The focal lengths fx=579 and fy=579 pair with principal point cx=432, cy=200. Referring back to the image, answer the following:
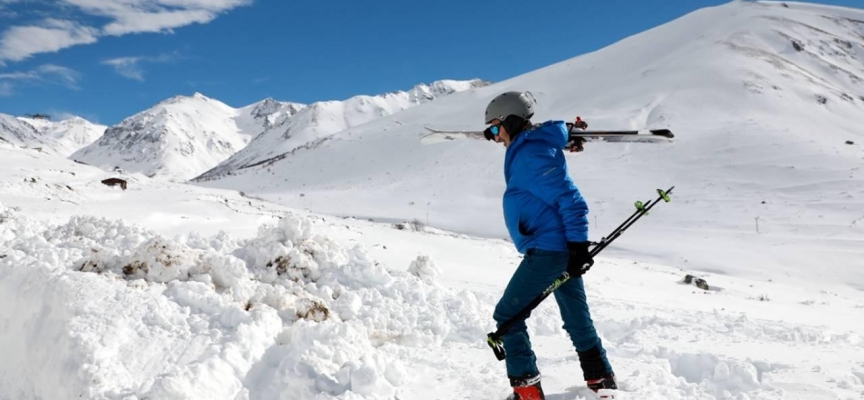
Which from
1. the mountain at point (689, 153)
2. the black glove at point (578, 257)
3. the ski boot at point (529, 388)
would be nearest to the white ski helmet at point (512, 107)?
the black glove at point (578, 257)

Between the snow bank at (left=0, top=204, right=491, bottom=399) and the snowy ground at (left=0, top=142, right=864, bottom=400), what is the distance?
2cm

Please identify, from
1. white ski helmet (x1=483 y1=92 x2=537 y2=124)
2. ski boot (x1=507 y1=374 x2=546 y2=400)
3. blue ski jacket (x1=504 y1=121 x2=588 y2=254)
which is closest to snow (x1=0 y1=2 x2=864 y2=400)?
ski boot (x1=507 y1=374 x2=546 y2=400)

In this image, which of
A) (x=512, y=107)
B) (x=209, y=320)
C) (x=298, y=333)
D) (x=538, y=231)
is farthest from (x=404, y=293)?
(x=512, y=107)

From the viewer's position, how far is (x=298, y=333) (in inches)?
192

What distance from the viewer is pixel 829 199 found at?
29953 millimetres

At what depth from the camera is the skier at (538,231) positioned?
13.0 ft

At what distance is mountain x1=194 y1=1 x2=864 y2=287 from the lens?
87.5 feet

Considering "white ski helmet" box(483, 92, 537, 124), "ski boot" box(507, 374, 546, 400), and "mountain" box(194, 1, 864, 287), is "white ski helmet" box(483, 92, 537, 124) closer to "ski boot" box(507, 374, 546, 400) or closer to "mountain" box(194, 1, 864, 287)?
"ski boot" box(507, 374, 546, 400)

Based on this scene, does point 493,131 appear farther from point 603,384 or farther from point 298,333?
point 298,333

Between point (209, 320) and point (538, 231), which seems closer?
point (538, 231)

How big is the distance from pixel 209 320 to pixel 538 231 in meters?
2.99

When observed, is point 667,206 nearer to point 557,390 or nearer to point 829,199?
point 829,199

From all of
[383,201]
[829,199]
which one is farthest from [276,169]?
[829,199]

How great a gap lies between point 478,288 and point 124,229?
5.13 metres
